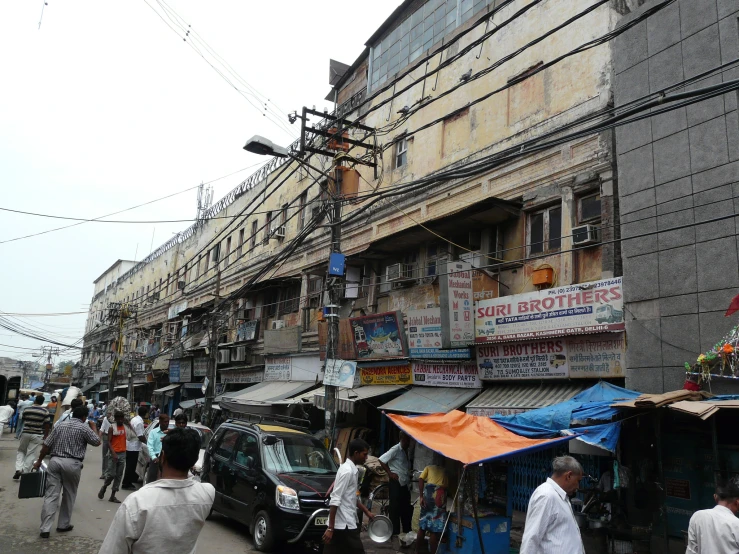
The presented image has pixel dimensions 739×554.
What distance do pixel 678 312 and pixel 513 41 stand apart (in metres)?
8.84

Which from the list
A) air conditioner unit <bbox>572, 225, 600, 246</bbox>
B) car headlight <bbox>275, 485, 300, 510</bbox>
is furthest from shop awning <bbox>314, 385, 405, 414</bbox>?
car headlight <bbox>275, 485, 300, 510</bbox>

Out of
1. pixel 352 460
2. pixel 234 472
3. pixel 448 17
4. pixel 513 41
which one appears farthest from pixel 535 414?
pixel 448 17

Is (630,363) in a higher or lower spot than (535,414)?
higher

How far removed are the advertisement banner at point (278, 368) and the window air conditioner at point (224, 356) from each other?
394 cm

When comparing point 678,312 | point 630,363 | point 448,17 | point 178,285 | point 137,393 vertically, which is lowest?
point 137,393

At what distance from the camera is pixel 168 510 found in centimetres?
319

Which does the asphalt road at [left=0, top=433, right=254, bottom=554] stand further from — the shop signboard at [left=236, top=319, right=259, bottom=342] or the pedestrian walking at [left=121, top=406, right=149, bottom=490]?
the shop signboard at [left=236, top=319, right=259, bottom=342]

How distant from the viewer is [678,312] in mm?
9719

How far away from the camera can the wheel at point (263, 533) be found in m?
8.28

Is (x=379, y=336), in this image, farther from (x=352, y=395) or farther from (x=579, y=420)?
(x=579, y=420)

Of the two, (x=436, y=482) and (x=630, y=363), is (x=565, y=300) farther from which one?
(x=436, y=482)

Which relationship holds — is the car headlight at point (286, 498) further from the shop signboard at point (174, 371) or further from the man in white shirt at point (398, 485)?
the shop signboard at point (174, 371)

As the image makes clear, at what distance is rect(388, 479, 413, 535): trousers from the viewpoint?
31.9 feet

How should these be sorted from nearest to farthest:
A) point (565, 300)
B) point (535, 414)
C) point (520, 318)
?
point (535, 414), point (565, 300), point (520, 318)
